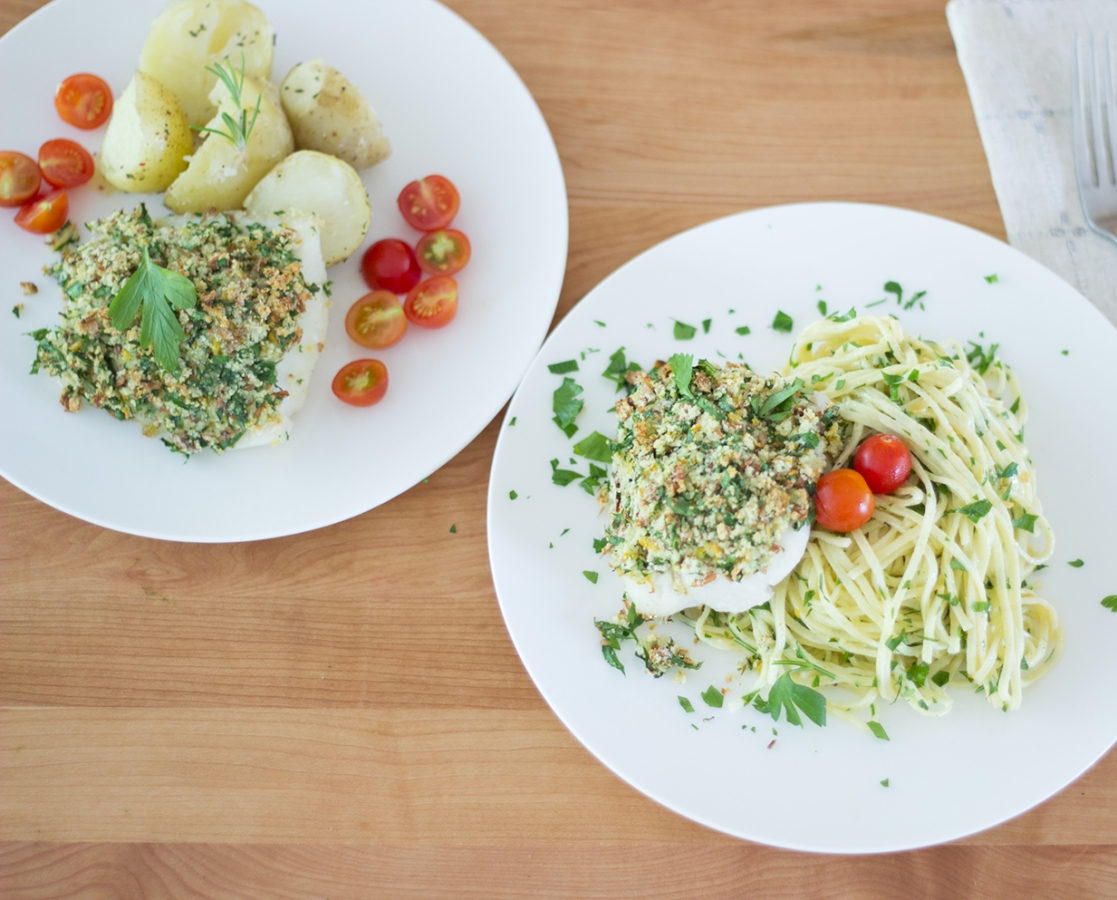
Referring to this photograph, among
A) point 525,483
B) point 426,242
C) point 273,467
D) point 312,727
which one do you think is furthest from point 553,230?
point 312,727

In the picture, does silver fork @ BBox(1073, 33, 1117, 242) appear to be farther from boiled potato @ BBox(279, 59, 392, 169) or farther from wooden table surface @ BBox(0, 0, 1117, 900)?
boiled potato @ BBox(279, 59, 392, 169)

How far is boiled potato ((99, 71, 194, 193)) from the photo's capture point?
2.79 meters

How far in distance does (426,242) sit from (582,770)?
1.92m

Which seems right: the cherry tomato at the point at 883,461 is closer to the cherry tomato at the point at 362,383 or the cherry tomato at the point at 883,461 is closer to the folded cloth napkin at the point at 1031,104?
the folded cloth napkin at the point at 1031,104

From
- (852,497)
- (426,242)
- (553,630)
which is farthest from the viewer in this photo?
(426,242)

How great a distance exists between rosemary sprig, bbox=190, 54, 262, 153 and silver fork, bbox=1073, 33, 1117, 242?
3.03 metres

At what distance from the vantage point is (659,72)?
340cm

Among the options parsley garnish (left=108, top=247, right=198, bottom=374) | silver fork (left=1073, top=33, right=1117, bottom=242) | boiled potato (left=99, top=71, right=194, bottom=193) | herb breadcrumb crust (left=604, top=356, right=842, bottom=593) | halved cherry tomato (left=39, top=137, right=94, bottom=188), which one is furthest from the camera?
silver fork (left=1073, top=33, right=1117, bottom=242)

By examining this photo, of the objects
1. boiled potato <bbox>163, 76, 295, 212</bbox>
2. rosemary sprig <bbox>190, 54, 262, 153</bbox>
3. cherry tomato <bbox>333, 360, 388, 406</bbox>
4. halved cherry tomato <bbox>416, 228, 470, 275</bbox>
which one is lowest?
cherry tomato <bbox>333, 360, 388, 406</bbox>

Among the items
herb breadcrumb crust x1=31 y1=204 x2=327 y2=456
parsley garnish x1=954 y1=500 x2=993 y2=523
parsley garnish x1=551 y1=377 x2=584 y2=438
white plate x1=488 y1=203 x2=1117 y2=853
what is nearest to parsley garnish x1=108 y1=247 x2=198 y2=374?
herb breadcrumb crust x1=31 y1=204 x2=327 y2=456

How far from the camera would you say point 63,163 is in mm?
2928

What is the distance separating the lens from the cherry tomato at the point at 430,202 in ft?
9.75

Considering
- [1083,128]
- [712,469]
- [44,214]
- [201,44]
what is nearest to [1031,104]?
[1083,128]

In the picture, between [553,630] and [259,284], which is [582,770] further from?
[259,284]
